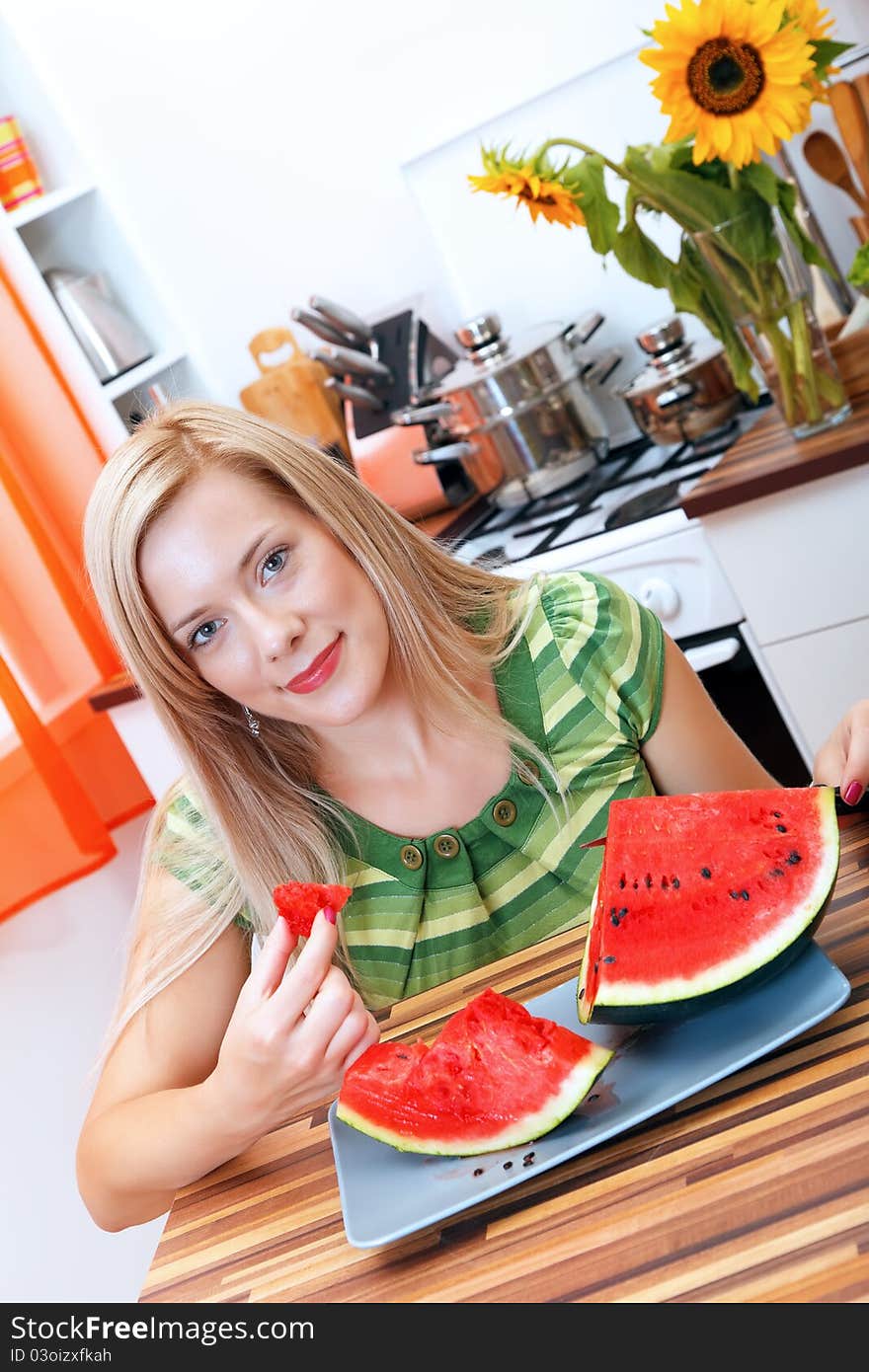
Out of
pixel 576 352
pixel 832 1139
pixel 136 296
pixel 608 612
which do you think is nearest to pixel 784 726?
pixel 608 612

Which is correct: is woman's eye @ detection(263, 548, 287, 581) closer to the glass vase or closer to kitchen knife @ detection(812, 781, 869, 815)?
kitchen knife @ detection(812, 781, 869, 815)

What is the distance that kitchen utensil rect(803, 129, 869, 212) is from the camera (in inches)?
99.3

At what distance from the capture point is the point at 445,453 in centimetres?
269

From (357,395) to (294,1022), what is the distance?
2.15 m

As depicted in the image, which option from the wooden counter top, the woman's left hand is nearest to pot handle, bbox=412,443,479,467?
the wooden counter top

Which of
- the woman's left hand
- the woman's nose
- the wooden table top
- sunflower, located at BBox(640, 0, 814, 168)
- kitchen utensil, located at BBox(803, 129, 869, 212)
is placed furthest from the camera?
kitchen utensil, located at BBox(803, 129, 869, 212)

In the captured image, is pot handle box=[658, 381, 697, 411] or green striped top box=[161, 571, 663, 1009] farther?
pot handle box=[658, 381, 697, 411]

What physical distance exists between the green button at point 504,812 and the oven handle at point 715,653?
0.86m

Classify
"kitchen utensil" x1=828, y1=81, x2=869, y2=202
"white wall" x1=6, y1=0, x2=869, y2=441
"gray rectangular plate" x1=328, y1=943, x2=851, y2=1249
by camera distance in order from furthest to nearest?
1. "white wall" x1=6, y1=0, x2=869, y2=441
2. "kitchen utensil" x1=828, y1=81, x2=869, y2=202
3. "gray rectangular plate" x1=328, y1=943, x2=851, y2=1249

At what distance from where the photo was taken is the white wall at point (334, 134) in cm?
278

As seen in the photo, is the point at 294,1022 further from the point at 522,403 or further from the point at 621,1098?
the point at 522,403

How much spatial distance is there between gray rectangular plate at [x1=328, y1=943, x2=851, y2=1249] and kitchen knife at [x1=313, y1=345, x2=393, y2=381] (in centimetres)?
209

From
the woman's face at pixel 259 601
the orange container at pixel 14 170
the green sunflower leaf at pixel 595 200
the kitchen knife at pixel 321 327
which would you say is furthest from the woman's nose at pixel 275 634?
the orange container at pixel 14 170

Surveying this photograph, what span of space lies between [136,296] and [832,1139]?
2867 millimetres
